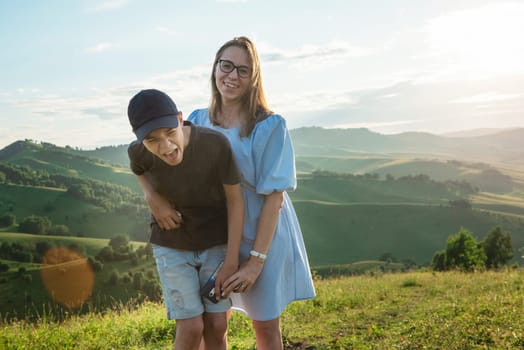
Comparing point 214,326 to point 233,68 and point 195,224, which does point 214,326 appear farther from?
point 233,68

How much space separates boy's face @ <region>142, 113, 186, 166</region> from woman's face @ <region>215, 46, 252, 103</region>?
1.73ft

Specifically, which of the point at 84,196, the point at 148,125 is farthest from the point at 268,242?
the point at 84,196

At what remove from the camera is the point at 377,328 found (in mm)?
5781

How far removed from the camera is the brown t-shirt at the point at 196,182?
2.63 m

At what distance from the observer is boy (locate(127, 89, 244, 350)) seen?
2637 mm

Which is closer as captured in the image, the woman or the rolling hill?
the woman

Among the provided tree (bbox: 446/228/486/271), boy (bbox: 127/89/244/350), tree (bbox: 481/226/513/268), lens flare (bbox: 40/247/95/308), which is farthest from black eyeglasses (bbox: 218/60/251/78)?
lens flare (bbox: 40/247/95/308)

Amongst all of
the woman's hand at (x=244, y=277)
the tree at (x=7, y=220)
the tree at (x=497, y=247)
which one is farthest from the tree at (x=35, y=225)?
the woman's hand at (x=244, y=277)

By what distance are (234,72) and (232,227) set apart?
→ 37.4 inches

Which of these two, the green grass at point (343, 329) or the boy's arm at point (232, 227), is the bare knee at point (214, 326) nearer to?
the boy's arm at point (232, 227)

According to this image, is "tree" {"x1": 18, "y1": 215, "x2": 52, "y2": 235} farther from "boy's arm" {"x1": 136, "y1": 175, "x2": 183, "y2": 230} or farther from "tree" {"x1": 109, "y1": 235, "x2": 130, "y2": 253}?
"boy's arm" {"x1": 136, "y1": 175, "x2": 183, "y2": 230}

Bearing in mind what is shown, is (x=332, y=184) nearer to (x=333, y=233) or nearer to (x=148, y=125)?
(x=333, y=233)

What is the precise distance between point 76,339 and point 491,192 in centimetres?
14017

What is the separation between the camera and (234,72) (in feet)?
9.57
